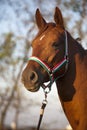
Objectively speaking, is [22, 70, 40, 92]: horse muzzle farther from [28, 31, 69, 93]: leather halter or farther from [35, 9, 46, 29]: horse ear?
[35, 9, 46, 29]: horse ear

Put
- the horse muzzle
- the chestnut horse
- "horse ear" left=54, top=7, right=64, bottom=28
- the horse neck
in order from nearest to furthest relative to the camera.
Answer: the horse muzzle < the chestnut horse < the horse neck < "horse ear" left=54, top=7, right=64, bottom=28

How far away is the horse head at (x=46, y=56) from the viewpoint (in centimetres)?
457

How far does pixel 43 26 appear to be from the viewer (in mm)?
5121

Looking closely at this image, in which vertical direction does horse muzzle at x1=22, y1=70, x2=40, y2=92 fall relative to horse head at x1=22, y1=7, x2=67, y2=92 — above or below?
below

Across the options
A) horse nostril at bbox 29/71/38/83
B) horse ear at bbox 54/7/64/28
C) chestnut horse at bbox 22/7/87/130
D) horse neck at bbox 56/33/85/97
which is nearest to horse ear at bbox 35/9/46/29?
chestnut horse at bbox 22/7/87/130

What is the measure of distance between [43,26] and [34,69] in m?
0.81

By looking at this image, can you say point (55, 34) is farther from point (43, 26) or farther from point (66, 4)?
point (66, 4)

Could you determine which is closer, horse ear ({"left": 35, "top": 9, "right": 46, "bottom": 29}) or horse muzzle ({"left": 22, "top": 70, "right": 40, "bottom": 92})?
horse muzzle ({"left": 22, "top": 70, "right": 40, "bottom": 92})

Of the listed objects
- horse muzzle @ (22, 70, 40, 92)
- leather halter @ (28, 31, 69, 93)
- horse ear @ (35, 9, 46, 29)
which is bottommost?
horse muzzle @ (22, 70, 40, 92)

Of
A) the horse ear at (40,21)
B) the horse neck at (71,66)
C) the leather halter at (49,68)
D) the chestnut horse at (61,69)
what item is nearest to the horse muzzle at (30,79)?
the chestnut horse at (61,69)

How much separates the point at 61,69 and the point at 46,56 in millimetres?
294

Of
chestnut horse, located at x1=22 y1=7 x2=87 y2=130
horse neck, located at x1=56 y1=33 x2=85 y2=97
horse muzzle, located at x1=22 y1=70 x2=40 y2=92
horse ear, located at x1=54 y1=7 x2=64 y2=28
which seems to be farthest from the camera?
horse ear, located at x1=54 y1=7 x2=64 y2=28

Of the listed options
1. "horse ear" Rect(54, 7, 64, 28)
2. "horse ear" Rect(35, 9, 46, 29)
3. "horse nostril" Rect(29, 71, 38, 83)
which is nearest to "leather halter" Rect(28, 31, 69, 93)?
"horse nostril" Rect(29, 71, 38, 83)

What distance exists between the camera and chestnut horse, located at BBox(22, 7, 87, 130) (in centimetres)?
469
